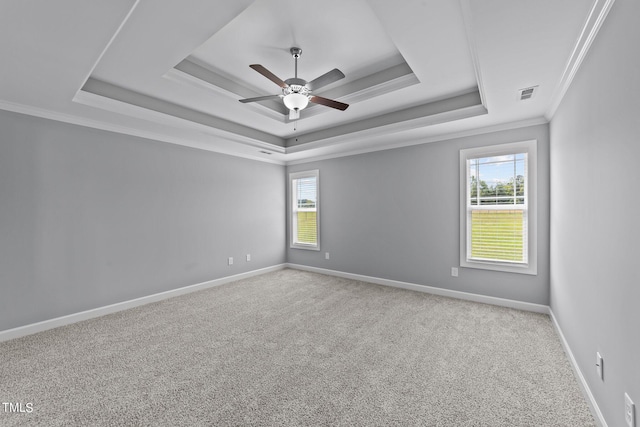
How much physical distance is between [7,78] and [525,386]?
186 inches

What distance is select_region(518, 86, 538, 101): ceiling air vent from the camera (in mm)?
2518

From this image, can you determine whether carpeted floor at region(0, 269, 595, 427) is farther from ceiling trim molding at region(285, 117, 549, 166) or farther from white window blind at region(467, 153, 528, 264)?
ceiling trim molding at region(285, 117, 549, 166)

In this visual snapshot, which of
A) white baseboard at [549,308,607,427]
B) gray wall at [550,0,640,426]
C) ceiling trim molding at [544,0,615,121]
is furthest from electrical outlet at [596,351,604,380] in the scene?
ceiling trim molding at [544,0,615,121]

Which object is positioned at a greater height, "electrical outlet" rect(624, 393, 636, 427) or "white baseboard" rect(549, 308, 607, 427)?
"electrical outlet" rect(624, 393, 636, 427)

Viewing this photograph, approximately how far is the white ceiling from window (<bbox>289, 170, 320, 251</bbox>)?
160 cm

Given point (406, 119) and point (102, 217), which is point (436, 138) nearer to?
point (406, 119)

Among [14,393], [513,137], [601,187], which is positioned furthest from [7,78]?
[513,137]

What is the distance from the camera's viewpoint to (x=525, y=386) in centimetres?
197

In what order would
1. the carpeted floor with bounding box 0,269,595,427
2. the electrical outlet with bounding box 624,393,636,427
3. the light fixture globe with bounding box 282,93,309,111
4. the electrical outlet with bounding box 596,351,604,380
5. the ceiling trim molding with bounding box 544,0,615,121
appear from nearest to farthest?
the electrical outlet with bounding box 624,393,636,427
the ceiling trim molding with bounding box 544,0,615,121
the electrical outlet with bounding box 596,351,604,380
the carpeted floor with bounding box 0,269,595,427
the light fixture globe with bounding box 282,93,309,111

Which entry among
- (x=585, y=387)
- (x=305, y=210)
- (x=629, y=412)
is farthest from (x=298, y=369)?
(x=305, y=210)

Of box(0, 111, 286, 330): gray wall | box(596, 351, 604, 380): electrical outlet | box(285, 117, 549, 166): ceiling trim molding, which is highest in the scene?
box(285, 117, 549, 166): ceiling trim molding

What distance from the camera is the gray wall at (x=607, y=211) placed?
1235 mm

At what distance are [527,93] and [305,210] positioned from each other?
4.07 metres

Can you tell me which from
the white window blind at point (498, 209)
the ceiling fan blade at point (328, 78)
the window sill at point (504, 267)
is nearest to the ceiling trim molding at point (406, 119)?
the white window blind at point (498, 209)
